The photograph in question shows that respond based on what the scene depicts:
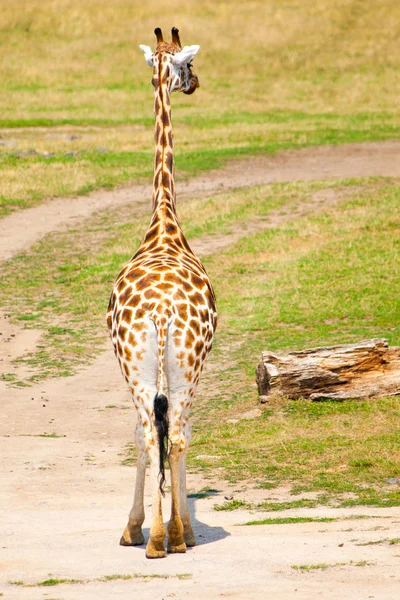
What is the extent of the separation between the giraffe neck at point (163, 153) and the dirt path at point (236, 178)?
12.0 meters

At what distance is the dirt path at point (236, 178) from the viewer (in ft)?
82.4

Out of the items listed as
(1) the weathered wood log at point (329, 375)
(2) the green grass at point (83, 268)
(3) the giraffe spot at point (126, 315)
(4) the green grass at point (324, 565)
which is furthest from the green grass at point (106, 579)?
(2) the green grass at point (83, 268)

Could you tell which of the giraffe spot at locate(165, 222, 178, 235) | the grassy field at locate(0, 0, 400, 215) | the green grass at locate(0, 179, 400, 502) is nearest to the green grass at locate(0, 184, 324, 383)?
the green grass at locate(0, 179, 400, 502)

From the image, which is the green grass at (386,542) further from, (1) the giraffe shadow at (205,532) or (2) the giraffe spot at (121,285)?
(2) the giraffe spot at (121,285)

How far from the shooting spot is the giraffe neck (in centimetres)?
1068

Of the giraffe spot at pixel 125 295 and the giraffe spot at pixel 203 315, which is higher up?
the giraffe spot at pixel 125 295

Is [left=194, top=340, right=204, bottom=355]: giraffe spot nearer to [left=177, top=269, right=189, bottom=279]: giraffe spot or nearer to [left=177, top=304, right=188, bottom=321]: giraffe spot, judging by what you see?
[left=177, top=304, right=188, bottom=321]: giraffe spot

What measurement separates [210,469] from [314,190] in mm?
17424

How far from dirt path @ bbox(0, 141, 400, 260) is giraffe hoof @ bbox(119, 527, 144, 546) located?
48.0ft


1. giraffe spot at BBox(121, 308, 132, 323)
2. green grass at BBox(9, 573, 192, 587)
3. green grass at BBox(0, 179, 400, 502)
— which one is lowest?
green grass at BBox(0, 179, 400, 502)

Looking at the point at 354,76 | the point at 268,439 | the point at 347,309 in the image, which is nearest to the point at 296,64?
the point at 354,76

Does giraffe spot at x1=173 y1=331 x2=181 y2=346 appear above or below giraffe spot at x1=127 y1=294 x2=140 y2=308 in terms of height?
below

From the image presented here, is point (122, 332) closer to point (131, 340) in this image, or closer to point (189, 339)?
point (131, 340)

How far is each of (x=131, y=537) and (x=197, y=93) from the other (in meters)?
41.1
